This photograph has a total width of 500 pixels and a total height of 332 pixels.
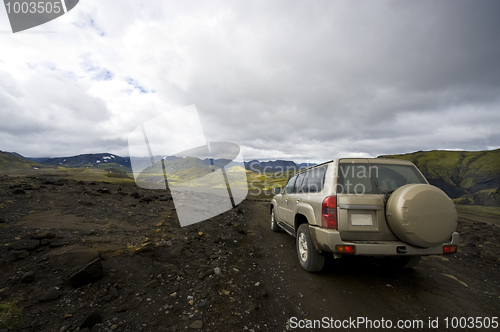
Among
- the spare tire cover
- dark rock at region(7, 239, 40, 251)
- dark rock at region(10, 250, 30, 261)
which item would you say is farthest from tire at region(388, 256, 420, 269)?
dark rock at region(7, 239, 40, 251)

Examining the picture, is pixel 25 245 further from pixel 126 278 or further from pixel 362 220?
pixel 362 220

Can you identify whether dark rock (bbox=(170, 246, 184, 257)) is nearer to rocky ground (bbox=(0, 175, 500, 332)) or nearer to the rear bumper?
rocky ground (bbox=(0, 175, 500, 332))

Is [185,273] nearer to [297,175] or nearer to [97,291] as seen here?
[97,291]

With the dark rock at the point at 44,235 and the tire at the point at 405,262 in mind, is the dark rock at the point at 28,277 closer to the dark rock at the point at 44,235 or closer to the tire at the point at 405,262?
the dark rock at the point at 44,235

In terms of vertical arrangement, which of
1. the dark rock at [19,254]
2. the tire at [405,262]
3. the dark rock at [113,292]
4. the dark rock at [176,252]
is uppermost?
the dark rock at [19,254]

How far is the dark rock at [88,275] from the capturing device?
3.46 m

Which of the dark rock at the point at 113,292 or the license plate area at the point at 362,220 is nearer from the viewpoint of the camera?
the dark rock at the point at 113,292

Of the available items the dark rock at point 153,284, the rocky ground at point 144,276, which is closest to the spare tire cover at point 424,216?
the rocky ground at point 144,276

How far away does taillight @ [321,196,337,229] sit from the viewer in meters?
3.85

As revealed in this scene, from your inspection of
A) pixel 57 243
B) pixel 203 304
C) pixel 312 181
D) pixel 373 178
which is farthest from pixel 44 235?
pixel 373 178

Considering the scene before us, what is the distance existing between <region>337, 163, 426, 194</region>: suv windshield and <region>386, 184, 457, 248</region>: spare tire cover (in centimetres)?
56

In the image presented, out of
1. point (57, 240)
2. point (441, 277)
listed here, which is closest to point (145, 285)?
point (57, 240)

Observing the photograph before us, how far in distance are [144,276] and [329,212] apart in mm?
3708

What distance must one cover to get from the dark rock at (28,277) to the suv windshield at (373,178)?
213 inches
